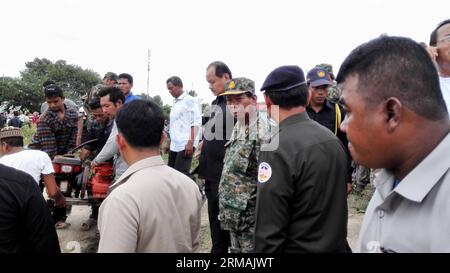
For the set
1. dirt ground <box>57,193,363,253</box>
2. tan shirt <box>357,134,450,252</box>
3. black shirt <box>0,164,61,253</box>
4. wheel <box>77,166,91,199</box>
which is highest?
tan shirt <box>357,134,450,252</box>

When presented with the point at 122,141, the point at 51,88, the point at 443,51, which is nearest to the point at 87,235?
the point at 51,88

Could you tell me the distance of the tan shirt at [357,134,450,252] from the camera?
984mm

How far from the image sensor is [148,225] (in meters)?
1.76

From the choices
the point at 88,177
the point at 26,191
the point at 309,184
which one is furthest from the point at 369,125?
the point at 88,177

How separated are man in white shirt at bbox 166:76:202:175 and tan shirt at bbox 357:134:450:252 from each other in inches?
187

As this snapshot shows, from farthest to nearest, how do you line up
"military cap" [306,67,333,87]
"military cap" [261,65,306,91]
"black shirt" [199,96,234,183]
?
1. "black shirt" [199,96,234,183]
2. "military cap" [306,67,333,87]
3. "military cap" [261,65,306,91]

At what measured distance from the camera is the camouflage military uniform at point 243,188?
2824 millimetres

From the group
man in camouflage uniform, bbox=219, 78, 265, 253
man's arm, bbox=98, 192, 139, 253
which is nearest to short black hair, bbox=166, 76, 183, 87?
man in camouflage uniform, bbox=219, 78, 265, 253

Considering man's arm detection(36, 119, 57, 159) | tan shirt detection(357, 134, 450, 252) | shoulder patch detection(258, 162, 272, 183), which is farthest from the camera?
man's arm detection(36, 119, 57, 159)

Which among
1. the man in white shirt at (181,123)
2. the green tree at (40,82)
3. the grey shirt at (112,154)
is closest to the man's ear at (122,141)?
the grey shirt at (112,154)

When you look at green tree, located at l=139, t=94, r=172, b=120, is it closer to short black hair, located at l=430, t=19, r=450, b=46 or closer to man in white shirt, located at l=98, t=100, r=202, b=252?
man in white shirt, located at l=98, t=100, r=202, b=252

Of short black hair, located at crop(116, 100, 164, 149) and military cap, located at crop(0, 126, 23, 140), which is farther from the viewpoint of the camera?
military cap, located at crop(0, 126, 23, 140)

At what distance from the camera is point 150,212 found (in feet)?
5.76

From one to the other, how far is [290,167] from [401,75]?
3.24 feet
